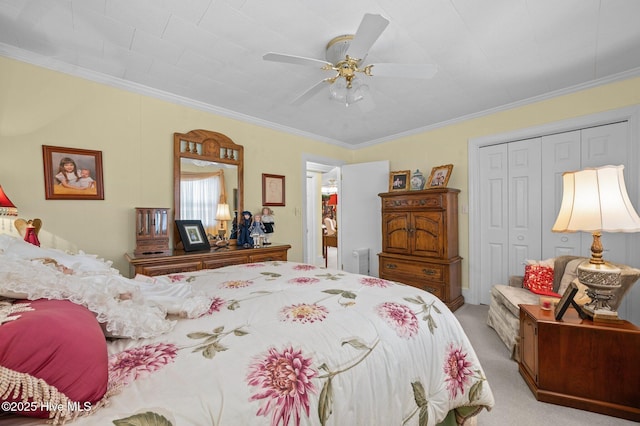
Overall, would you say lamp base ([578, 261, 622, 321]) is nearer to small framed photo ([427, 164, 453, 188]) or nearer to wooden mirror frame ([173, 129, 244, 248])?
small framed photo ([427, 164, 453, 188])

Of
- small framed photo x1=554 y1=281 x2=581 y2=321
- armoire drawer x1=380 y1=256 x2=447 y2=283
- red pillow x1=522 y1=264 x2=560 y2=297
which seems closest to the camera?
small framed photo x1=554 y1=281 x2=581 y2=321

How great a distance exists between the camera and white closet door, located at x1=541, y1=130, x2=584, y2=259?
2.92m

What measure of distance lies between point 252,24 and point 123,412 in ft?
6.94

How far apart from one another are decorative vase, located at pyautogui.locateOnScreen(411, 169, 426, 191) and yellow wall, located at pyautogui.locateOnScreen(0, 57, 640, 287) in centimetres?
42

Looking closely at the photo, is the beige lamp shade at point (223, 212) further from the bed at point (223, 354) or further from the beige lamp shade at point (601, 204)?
the beige lamp shade at point (601, 204)

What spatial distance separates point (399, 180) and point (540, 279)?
2.13 m

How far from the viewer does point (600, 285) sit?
160 centimetres

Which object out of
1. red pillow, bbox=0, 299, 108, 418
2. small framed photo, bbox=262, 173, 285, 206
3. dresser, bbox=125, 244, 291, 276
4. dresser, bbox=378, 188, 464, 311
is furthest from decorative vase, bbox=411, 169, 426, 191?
red pillow, bbox=0, 299, 108, 418

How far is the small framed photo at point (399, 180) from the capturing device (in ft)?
13.4

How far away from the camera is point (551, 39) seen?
2.02 m

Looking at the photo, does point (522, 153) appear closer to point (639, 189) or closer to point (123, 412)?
point (639, 189)

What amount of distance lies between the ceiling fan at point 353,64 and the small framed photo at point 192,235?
5.87ft

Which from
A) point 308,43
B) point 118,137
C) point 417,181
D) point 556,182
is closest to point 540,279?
point 556,182

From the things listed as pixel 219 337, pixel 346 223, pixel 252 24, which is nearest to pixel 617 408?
pixel 219 337
